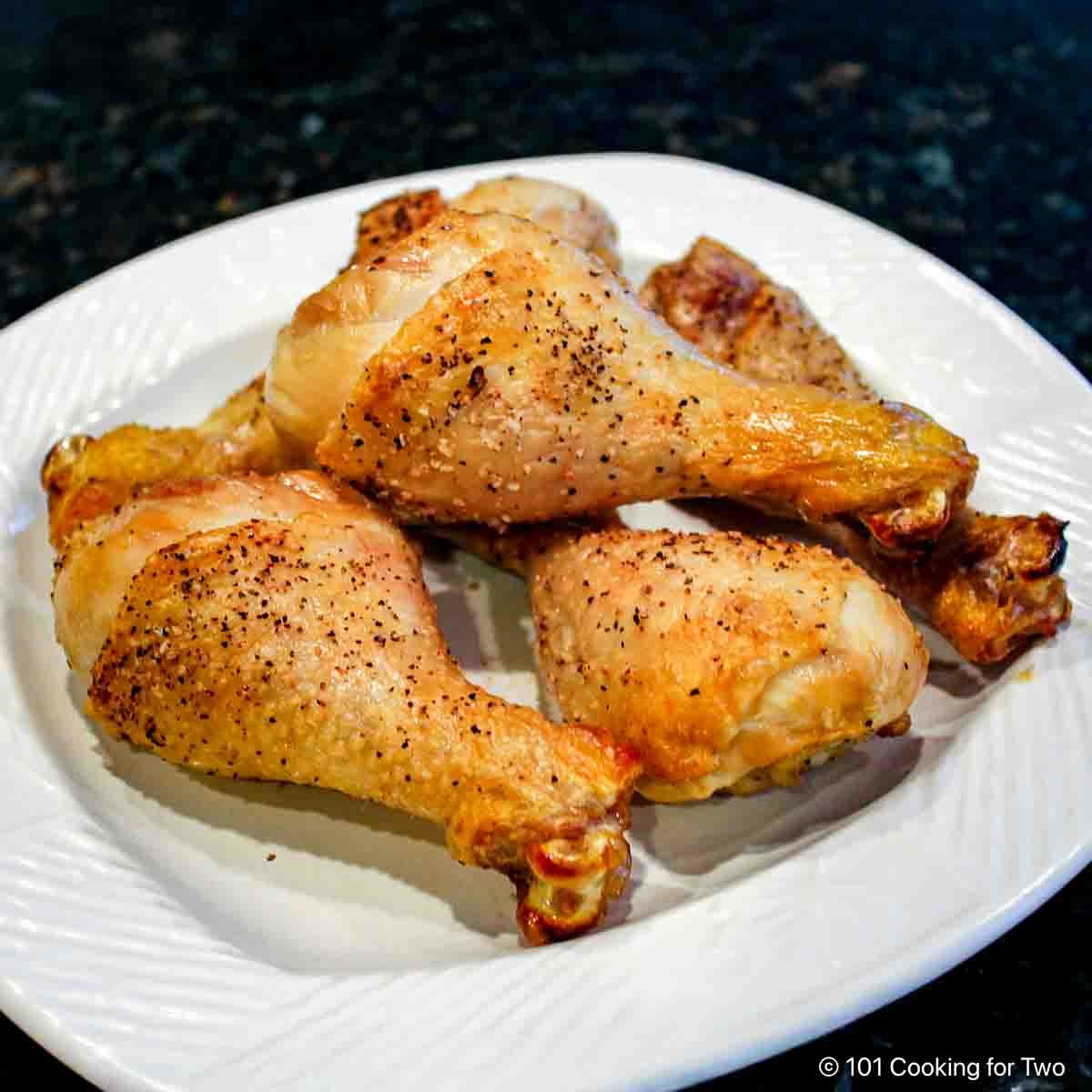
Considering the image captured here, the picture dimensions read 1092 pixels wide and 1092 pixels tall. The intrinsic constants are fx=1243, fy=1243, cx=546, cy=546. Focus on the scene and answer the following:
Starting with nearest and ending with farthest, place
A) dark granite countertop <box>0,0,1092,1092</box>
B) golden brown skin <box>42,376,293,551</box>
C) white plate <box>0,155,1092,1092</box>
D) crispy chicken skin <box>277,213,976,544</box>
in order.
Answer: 1. white plate <box>0,155,1092,1092</box>
2. crispy chicken skin <box>277,213,976,544</box>
3. golden brown skin <box>42,376,293,551</box>
4. dark granite countertop <box>0,0,1092,1092</box>

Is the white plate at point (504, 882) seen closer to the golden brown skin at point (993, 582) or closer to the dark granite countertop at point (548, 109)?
the golden brown skin at point (993, 582)

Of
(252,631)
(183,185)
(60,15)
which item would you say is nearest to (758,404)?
(252,631)

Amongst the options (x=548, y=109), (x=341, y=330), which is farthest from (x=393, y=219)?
(x=548, y=109)

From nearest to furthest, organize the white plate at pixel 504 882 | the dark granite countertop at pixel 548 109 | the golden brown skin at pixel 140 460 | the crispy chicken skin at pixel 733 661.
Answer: the white plate at pixel 504 882 < the crispy chicken skin at pixel 733 661 < the golden brown skin at pixel 140 460 < the dark granite countertop at pixel 548 109

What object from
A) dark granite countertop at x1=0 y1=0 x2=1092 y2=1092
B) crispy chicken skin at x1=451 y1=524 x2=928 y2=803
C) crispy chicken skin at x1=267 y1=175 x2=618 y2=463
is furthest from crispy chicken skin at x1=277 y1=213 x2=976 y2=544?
dark granite countertop at x1=0 y1=0 x2=1092 y2=1092

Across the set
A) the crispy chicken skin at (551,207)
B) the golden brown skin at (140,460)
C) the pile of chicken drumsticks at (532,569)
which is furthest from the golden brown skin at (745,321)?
the golden brown skin at (140,460)

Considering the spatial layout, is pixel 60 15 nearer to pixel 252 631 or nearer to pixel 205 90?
pixel 205 90

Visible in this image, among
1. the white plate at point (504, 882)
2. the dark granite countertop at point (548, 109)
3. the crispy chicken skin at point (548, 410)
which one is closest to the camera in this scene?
the white plate at point (504, 882)

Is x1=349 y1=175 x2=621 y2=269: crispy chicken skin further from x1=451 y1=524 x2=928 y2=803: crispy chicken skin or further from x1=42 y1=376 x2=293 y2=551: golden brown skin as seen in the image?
x1=451 y1=524 x2=928 y2=803: crispy chicken skin
